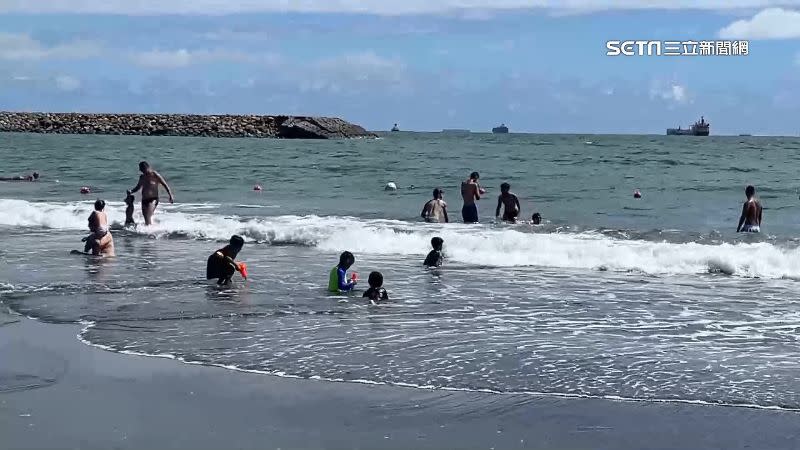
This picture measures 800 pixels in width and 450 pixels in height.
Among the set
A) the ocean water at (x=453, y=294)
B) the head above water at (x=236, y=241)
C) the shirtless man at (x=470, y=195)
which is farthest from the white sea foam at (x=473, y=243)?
the head above water at (x=236, y=241)

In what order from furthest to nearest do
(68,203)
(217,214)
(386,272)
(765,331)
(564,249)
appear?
(68,203)
(217,214)
(564,249)
(386,272)
(765,331)

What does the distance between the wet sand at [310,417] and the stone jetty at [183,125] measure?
8472cm

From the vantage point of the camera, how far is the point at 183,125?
3804 inches

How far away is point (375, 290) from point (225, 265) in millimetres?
2478

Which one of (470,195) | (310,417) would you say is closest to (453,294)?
(310,417)

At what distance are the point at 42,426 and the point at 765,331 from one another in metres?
7.69

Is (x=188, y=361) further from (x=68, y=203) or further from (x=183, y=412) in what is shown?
(x=68, y=203)

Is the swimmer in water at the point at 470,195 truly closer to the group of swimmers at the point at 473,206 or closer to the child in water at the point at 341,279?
the group of swimmers at the point at 473,206

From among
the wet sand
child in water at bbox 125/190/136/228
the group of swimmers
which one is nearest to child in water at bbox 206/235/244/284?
the wet sand

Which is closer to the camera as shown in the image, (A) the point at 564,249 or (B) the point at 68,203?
(A) the point at 564,249

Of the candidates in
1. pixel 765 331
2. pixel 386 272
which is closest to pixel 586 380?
pixel 765 331

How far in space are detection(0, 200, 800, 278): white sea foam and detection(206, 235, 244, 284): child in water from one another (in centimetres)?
464

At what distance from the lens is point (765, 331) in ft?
36.2

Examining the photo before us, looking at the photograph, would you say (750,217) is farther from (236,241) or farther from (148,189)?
(148,189)
